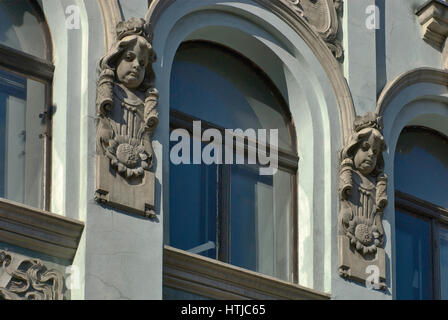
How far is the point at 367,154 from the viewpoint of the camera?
2134 centimetres

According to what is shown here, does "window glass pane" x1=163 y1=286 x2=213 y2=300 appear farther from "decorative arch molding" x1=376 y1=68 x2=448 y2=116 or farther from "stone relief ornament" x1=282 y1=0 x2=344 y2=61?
"stone relief ornament" x1=282 y1=0 x2=344 y2=61

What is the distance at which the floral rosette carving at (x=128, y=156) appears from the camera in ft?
62.4

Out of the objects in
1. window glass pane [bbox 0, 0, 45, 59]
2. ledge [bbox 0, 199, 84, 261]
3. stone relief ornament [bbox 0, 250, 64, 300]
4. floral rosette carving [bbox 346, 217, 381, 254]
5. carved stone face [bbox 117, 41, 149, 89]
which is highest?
window glass pane [bbox 0, 0, 45, 59]

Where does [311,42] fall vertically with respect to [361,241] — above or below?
above

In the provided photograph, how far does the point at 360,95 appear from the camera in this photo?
72.2ft

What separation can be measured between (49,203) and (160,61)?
238cm

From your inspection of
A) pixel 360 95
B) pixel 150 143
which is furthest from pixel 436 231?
pixel 150 143

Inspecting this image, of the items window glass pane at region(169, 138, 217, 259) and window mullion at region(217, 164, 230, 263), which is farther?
window mullion at region(217, 164, 230, 263)

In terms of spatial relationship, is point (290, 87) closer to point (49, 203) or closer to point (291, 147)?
point (291, 147)

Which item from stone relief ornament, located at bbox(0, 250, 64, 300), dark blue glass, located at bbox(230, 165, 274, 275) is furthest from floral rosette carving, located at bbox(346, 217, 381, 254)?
stone relief ornament, located at bbox(0, 250, 64, 300)

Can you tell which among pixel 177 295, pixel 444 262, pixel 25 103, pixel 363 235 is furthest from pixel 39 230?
pixel 444 262

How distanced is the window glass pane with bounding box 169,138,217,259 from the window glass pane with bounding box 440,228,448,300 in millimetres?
3962

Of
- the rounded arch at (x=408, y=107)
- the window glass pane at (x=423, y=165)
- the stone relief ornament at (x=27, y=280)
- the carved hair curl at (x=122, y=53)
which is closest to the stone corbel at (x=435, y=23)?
the rounded arch at (x=408, y=107)

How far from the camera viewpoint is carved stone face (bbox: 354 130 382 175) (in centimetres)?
2133
